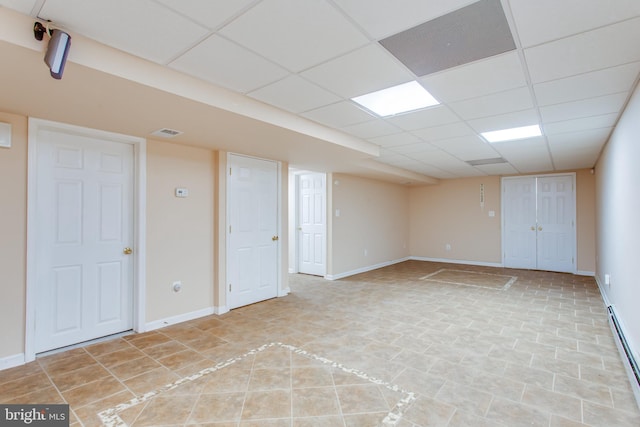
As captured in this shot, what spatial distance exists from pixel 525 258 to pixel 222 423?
25.5 ft

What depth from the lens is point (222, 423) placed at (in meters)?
1.92

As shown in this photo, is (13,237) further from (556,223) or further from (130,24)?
(556,223)

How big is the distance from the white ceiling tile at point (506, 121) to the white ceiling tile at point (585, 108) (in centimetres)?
11

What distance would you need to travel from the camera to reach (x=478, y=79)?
2441 millimetres

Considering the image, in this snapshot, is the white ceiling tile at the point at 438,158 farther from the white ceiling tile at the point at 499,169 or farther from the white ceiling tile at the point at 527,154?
the white ceiling tile at the point at 527,154

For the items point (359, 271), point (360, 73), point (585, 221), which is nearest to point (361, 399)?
point (360, 73)

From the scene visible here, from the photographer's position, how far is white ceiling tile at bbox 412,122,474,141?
364 cm

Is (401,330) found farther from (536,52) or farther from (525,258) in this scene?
(525,258)

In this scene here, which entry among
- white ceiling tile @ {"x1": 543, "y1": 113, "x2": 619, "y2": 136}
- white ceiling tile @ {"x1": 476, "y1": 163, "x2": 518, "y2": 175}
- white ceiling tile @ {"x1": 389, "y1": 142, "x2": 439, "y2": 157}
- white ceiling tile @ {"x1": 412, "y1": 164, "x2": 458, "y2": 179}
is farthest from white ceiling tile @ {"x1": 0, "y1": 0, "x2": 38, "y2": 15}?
white ceiling tile @ {"x1": 476, "y1": 163, "x2": 518, "y2": 175}

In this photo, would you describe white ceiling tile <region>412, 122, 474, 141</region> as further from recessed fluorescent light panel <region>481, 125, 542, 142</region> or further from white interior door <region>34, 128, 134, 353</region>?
white interior door <region>34, 128, 134, 353</region>

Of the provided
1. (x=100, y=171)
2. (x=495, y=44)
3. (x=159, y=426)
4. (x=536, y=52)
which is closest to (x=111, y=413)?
(x=159, y=426)

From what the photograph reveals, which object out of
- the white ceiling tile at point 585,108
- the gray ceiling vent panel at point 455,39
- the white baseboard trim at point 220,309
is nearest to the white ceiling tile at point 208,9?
the gray ceiling vent panel at point 455,39

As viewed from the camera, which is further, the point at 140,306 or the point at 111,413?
the point at 140,306

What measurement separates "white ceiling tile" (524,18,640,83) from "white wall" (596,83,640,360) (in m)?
0.64
